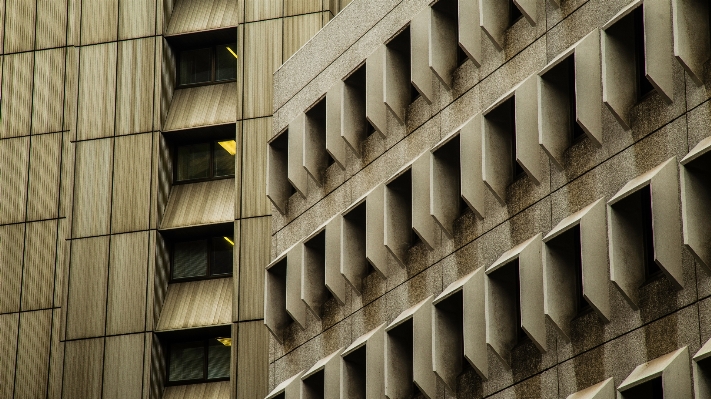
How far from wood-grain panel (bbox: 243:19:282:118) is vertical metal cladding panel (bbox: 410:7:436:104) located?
16195 millimetres

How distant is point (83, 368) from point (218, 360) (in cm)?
497

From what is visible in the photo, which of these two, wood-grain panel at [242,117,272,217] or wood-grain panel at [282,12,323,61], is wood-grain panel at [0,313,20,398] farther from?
wood-grain panel at [282,12,323,61]

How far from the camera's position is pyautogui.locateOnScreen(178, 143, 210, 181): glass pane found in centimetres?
5641

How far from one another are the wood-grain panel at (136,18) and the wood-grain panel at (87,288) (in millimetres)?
8517

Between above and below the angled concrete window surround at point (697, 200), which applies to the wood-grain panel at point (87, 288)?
above

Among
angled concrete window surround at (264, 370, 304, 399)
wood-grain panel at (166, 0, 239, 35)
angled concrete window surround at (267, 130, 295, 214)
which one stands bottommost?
angled concrete window surround at (264, 370, 304, 399)

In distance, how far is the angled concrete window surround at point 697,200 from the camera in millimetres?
25984

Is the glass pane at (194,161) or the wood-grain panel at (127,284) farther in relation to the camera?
the glass pane at (194,161)

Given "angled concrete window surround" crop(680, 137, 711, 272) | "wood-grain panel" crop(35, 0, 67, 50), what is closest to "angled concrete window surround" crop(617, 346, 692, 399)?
"angled concrete window surround" crop(680, 137, 711, 272)

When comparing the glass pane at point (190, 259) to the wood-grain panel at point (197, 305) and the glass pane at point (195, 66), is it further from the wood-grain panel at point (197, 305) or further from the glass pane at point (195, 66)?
the glass pane at point (195, 66)

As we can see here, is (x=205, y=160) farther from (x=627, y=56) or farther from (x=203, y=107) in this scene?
(x=627, y=56)

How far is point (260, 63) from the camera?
53969mm

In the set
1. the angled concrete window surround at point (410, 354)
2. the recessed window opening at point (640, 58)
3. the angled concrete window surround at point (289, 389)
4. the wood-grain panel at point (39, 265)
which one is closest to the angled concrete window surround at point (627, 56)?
the recessed window opening at point (640, 58)

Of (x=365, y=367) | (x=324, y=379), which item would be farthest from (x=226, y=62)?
(x=365, y=367)
